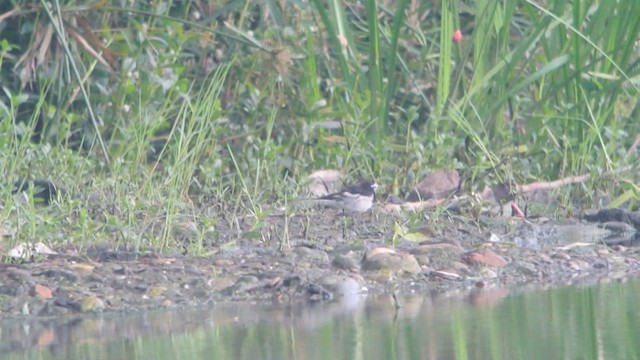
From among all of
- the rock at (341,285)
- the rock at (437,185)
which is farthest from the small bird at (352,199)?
the rock at (341,285)

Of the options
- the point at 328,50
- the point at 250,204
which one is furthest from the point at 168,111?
the point at 328,50

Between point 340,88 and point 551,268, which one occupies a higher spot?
point 340,88

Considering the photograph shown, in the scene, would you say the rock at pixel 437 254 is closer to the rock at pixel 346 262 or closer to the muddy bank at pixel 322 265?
the muddy bank at pixel 322 265

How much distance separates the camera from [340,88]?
803cm

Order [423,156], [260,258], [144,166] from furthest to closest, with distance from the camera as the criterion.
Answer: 1. [423,156]
2. [144,166]
3. [260,258]

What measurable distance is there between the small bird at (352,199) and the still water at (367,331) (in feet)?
4.64

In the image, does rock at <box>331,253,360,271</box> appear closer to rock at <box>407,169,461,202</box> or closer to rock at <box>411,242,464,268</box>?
rock at <box>411,242,464,268</box>

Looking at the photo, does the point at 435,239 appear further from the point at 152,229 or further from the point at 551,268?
the point at 152,229

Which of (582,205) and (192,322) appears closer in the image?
(192,322)

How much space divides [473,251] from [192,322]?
1673mm

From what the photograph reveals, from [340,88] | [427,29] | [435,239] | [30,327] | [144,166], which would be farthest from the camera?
[427,29]

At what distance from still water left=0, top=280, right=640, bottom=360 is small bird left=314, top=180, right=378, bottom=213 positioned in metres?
1.41

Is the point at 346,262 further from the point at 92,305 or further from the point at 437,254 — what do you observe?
the point at 92,305

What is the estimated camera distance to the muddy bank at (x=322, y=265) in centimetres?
508
